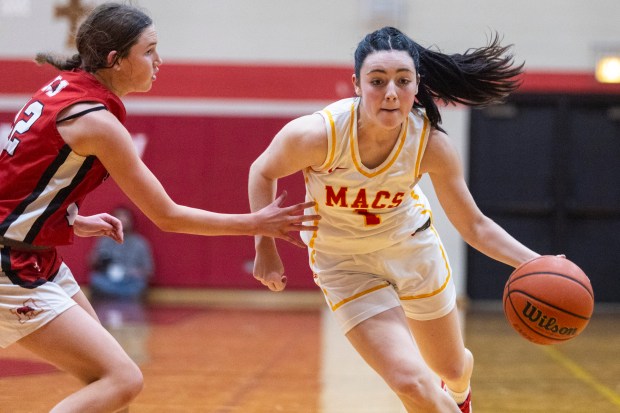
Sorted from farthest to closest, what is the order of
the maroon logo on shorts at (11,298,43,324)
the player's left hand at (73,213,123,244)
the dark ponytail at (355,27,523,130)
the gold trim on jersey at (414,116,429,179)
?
the dark ponytail at (355,27,523,130) < the gold trim on jersey at (414,116,429,179) < the player's left hand at (73,213,123,244) < the maroon logo on shorts at (11,298,43,324)

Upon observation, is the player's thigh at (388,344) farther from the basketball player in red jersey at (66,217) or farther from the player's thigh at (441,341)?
the basketball player in red jersey at (66,217)

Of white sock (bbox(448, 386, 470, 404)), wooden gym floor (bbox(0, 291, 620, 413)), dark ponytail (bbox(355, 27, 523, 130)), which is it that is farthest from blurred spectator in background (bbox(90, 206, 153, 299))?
dark ponytail (bbox(355, 27, 523, 130))

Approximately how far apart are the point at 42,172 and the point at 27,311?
18.0 inches

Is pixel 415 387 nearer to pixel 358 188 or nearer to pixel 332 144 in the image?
pixel 358 188

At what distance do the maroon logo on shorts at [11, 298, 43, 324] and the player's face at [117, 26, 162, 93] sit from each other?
0.84 meters

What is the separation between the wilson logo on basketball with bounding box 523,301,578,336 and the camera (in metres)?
3.44

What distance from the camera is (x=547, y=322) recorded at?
344 cm

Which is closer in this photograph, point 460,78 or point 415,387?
point 415,387

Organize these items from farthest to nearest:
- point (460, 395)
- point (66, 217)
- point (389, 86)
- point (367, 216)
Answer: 1. point (460, 395)
2. point (367, 216)
3. point (389, 86)
4. point (66, 217)

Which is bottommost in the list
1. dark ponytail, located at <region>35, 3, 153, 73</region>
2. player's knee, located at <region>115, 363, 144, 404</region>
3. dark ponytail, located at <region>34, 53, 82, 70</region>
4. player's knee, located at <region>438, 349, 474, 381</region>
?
player's knee, located at <region>438, 349, 474, 381</region>

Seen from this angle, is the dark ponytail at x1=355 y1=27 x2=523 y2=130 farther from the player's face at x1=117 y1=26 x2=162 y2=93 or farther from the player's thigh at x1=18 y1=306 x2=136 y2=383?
the player's thigh at x1=18 y1=306 x2=136 y2=383

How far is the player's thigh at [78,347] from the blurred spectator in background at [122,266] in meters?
8.01

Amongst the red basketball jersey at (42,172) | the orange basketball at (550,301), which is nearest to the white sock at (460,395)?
the orange basketball at (550,301)

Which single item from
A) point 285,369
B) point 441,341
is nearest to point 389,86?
point 441,341
